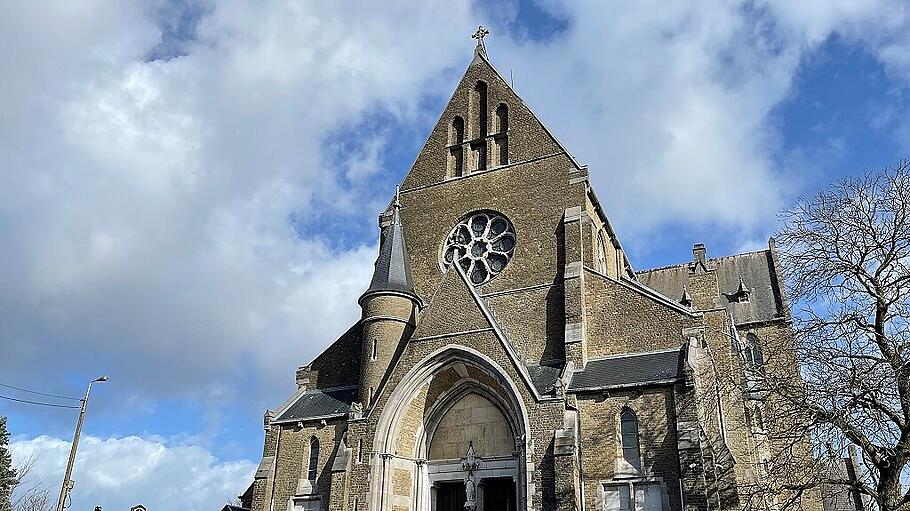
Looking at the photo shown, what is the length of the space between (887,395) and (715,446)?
699 centimetres

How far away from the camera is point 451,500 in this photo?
2359cm

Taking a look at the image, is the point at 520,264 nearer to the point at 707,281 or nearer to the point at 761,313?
the point at 707,281

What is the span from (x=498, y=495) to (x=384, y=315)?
7099 millimetres

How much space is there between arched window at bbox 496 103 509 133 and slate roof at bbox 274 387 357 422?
475 inches

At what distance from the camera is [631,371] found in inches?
829

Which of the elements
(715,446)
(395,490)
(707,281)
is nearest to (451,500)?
(395,490)

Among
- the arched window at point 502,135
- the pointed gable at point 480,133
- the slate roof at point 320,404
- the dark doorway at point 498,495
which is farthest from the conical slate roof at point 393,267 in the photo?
the dark doorway at point 498,495

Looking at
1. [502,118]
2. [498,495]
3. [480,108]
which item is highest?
[480,108]

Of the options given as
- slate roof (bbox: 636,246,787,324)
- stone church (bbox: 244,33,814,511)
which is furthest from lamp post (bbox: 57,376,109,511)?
slate roof (bbox: 636,246,787,324)

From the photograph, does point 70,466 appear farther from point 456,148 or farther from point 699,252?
point 699,252

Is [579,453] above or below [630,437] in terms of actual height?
below

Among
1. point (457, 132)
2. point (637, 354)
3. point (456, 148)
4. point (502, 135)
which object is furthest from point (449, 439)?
point (457, 132)

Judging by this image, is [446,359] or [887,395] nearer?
[887,395]

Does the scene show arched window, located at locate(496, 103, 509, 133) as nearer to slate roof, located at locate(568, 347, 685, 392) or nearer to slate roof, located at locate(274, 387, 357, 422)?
slate roof, located at locate(568, 347, 685, 392)
